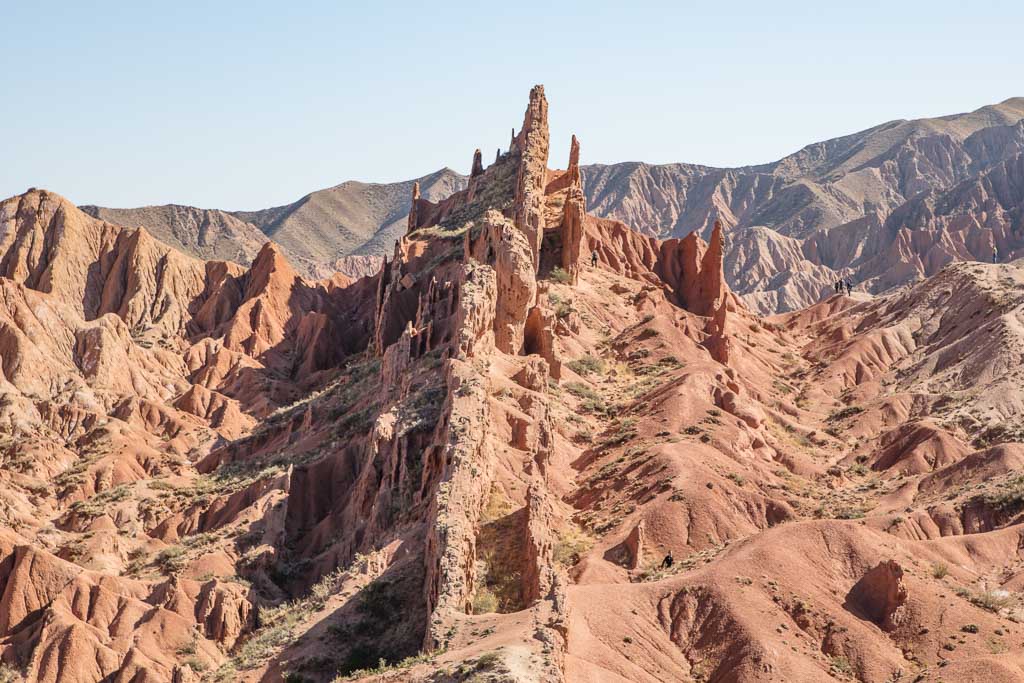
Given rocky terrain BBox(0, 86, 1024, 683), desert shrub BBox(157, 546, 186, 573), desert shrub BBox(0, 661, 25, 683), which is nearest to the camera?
rocky terrain BBox(0, 86, 1024, 683)

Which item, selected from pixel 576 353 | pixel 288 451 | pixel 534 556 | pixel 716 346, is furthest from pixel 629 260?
pixel 534 556

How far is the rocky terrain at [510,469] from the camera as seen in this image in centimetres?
4153

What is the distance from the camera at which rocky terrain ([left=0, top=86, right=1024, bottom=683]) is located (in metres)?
41.5

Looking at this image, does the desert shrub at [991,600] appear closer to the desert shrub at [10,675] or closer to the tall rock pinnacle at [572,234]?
the desert shrub at [10,675]

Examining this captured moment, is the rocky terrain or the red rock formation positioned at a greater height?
the rocky terrain

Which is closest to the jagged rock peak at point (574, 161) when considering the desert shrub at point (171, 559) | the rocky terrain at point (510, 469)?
the rocky terrain at point (510, 469)

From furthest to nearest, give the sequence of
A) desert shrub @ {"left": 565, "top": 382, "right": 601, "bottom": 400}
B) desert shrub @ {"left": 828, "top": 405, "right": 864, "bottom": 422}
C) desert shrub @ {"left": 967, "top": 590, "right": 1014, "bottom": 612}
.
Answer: desert shrub @ {"left": 828, "top": 405, "right": 864, "bottom": 422} → desert shrub @ {"left": 565, "top": 382, "right": 601, "bottom": 400} → desert shrub @ {"left": 967, "top": 590, "right": 1014, "bottom": 612}

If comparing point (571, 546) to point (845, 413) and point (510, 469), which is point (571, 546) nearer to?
point (510, 469)

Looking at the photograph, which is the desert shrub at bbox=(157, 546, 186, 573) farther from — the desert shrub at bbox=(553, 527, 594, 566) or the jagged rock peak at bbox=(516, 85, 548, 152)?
the jagged rock peak at bbox=(516, 85, 548, 152)

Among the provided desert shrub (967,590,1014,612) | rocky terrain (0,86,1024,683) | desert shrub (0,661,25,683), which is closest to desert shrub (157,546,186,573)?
rocky terrain (0,86,1024,683)

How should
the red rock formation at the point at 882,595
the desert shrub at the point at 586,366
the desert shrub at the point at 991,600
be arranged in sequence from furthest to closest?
the desert shrub at the point at 586,366
the desert shrub at the point at 991,600
the red rock formation at the point at 882,595

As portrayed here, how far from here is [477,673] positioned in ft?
101

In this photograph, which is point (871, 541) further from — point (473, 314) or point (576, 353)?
point (576, 353)

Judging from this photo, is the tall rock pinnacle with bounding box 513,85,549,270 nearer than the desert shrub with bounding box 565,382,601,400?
No
